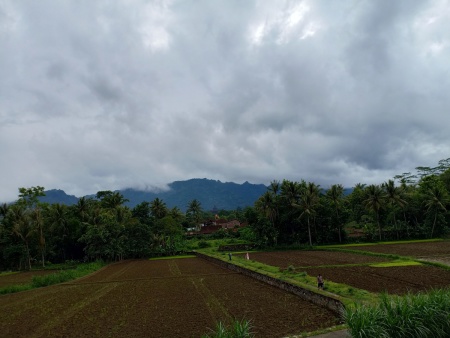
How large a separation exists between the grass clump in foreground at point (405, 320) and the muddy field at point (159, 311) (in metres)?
3.94

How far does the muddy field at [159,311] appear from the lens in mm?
12024

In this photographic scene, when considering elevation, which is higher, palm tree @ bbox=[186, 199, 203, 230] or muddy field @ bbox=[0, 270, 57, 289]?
palm tree @ bbox=[186, 199, 203, 230]

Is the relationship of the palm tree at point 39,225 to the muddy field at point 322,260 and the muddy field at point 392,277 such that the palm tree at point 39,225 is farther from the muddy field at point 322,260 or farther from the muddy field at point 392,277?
the muddy field at point 392,277

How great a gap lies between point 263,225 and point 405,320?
45.4 meters

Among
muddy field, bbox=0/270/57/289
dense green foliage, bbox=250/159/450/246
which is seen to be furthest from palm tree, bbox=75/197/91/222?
dense green foliage, bbox=250/159/450/246

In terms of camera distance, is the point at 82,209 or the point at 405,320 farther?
the point at 82,209

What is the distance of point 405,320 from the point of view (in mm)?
7223

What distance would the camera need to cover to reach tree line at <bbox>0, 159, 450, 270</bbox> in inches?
1900

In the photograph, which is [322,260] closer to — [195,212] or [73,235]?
[73,235]

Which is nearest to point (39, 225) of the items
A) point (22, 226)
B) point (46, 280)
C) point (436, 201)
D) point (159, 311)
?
point (22, 226)

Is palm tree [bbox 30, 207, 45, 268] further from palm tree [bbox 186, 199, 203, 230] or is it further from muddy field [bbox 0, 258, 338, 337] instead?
palm tree [bbox 186, 199, 203, 230]

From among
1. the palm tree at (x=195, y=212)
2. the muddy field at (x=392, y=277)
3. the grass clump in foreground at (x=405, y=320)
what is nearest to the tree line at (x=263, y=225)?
the muddy field at (x=392, y=277)

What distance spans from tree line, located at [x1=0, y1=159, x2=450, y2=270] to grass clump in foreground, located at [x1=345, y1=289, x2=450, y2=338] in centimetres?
4244

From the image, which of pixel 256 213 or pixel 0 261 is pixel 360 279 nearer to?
pixel 256 213
